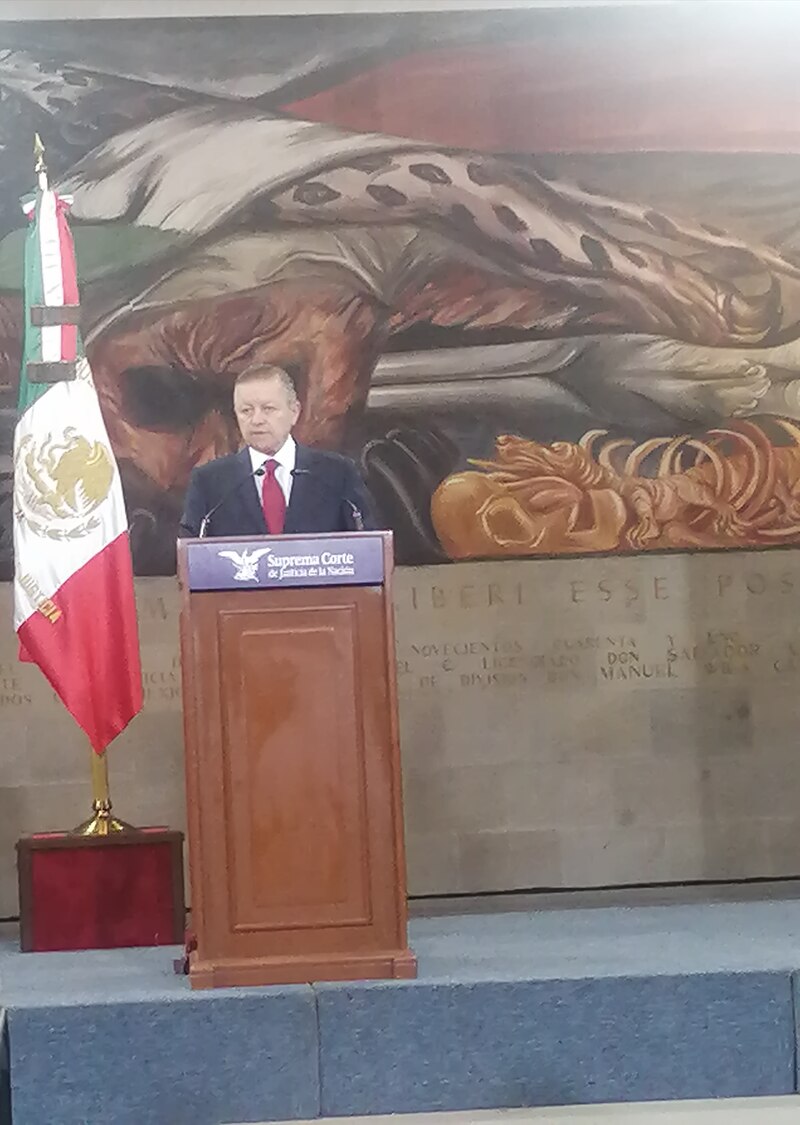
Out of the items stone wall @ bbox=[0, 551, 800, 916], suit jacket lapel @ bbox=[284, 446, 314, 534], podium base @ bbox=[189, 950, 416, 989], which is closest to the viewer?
podium base @ bbox=[189, 950, 416, 989]

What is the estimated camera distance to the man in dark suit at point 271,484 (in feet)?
17.4

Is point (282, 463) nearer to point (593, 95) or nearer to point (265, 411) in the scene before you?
point (265, 411)

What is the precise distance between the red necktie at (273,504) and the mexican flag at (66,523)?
0.53 meters

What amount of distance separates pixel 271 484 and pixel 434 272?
1523mm

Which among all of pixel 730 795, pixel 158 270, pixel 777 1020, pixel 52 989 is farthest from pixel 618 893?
pixel 158 270

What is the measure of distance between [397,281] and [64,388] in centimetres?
173

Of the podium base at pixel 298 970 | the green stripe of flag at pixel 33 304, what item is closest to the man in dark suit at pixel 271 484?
the green stripe of flag at pixel 33 304

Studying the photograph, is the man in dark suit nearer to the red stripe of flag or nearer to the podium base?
the red stripe of flag

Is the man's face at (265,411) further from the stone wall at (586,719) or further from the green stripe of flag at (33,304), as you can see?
the stone wall at (586,719)

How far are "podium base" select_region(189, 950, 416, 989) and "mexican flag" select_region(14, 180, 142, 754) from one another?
1380mm

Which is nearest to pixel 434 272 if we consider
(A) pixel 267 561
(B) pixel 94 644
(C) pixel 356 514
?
(C) pixel 356 514

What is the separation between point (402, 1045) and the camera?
13.9 feet

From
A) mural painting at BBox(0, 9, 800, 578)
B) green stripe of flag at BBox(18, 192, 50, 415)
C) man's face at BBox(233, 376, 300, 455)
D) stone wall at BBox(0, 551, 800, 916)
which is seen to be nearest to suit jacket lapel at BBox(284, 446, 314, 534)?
man's face at BBox(233, 376, 300, 455)

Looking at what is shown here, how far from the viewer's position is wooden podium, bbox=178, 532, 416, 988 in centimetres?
437
